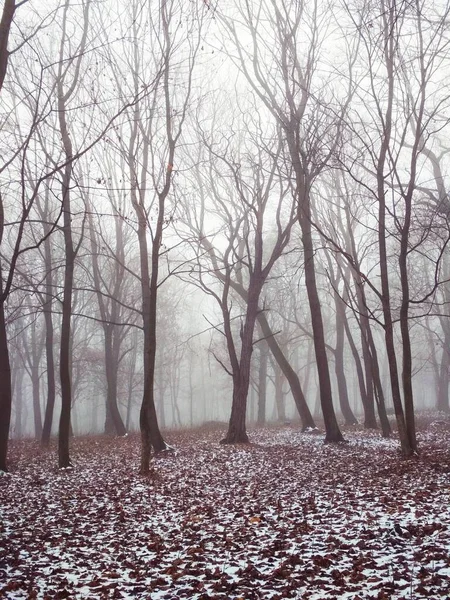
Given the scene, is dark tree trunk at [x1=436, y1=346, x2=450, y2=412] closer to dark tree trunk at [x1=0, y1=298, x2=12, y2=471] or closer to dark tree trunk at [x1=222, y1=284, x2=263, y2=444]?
dark tree trunk at [x1=222, y1=284, x2=263, y2=444]

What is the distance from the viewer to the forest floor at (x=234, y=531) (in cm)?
479

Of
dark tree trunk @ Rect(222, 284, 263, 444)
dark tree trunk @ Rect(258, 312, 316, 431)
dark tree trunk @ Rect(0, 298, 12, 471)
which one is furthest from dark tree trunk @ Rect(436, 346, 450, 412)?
dark tree trunk @ Rect(0, 298, 12, 471)

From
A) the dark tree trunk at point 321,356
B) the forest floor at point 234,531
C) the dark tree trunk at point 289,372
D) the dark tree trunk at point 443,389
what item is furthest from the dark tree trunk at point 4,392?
the dark tree trunk at point 443,389

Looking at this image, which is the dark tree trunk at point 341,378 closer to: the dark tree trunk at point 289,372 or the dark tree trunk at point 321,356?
the dark tree trunk at point 289,372

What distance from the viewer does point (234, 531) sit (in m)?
6.49

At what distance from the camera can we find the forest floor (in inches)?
188

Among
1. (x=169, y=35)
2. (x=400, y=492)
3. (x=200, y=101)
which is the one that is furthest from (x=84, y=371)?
(x=400, y=492)

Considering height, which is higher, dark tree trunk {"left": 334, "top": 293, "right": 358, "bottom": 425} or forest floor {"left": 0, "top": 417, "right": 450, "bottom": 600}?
dark tree trunk {"left": 334, "top": 293, "right": 358, "bottom": 425}

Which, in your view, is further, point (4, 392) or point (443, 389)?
point (443, 389)

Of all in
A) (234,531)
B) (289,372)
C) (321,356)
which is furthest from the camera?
(289,372)

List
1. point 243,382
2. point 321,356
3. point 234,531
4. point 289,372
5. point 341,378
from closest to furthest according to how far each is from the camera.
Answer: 1. point 234,531
2. point 321,356
3. point 243,382
4. point 289,372
5. point 341,378

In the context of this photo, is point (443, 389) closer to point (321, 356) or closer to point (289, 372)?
point (289, 372)

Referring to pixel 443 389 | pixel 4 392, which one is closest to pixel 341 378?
pixel 443 389

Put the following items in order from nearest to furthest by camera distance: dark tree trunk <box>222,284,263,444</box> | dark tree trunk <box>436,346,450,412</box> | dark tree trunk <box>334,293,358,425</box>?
dark tree trunk <box>222,284,263,444</box> → dark tree trunk <box>334,293,358,425</box> → dark tree trunk <box>436,346,450,412</box>
